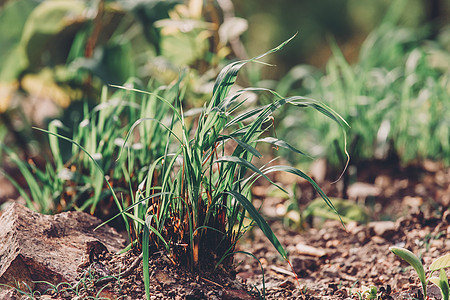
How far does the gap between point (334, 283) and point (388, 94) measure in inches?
50.9

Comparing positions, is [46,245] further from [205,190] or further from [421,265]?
[421,265]

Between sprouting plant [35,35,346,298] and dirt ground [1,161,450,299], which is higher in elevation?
sprouting plant [35,35,346,298]

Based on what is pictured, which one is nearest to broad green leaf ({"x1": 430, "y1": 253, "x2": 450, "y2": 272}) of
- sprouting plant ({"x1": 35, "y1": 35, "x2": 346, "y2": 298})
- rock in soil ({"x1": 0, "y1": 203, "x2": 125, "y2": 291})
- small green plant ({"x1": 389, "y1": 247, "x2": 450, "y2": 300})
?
small green plant ({"x1": 389, "y1": 247, "x2": 450, "y2": 300})

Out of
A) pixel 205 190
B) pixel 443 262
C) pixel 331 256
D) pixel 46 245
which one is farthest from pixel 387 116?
pixel 46 245

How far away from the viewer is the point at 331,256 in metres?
1.75

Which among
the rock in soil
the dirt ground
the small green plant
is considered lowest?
the dirt ground

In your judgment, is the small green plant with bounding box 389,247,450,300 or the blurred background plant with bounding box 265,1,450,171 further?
the blurred background plant with bounding box 265,1,450,171

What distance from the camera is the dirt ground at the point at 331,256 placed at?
1256mm

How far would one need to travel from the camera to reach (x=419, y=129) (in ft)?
7.89

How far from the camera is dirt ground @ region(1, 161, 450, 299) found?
1256mm

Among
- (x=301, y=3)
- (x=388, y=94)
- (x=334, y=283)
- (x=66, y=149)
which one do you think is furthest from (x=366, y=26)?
(x=334, y=283)

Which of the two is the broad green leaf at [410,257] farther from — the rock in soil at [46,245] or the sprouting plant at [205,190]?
the rock in soil at [46,245]

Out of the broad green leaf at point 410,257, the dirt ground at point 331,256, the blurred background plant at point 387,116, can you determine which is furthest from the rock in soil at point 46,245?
the blurred background plant at point 387,116

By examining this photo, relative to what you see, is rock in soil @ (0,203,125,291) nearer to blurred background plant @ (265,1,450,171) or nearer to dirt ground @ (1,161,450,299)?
dirt ground @ (1,161,450,299)
